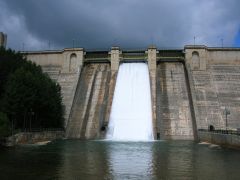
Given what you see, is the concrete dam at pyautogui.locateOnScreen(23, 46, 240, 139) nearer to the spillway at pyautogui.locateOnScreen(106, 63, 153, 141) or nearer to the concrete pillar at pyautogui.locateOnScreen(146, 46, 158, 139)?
the concrete pillar at pyautogui.locateOnScreen(146, 46, 158, 139)

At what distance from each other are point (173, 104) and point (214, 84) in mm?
8164

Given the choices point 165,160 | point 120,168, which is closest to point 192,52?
point 165,160

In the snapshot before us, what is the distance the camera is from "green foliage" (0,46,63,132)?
4381 centimetres

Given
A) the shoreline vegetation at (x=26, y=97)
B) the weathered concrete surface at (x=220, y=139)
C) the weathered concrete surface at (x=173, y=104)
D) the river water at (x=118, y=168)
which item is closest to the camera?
the river water at (x=118, y=168)

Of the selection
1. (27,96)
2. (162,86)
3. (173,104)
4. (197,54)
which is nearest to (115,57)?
(162,86)

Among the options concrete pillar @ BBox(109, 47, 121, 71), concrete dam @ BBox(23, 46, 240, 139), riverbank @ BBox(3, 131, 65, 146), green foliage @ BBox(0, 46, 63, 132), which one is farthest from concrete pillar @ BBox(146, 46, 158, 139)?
riverbank @ BBox(3, 131, 65, 146)

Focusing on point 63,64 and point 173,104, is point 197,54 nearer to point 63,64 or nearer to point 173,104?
point 173,104

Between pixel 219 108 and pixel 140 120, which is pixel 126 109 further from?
pixel 219 108

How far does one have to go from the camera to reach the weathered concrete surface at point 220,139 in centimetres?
3416

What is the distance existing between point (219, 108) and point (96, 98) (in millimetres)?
18077

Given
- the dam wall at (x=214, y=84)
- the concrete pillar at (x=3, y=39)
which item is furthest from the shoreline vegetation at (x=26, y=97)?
the dam wall at (x=214, y=84)

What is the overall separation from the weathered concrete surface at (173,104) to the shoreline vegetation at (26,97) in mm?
14608

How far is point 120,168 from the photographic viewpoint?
21.2 metres

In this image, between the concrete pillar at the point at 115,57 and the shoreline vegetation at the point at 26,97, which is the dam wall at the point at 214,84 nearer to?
the concrete pillar at the point at 115,57
